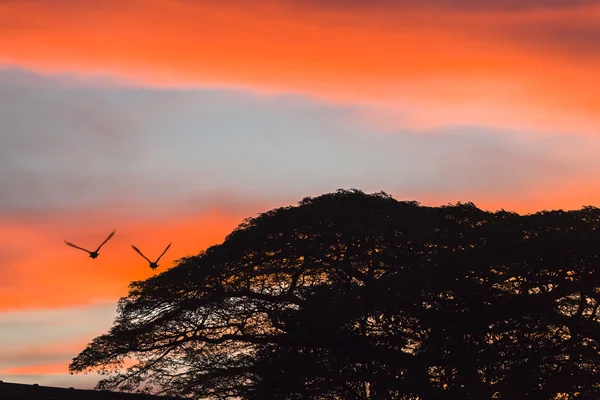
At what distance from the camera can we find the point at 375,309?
42.9 meters

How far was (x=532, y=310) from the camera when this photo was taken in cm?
4259

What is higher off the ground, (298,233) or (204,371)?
(298,233)

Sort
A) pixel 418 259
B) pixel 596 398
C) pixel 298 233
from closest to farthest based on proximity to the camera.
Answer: pixel 596 398
pixel 418 259
pixel 298 233

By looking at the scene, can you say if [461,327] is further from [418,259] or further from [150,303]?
[150,303]

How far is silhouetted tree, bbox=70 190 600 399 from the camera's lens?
42.1m

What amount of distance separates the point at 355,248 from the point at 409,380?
6.76 meters

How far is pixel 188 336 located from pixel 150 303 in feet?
7.80

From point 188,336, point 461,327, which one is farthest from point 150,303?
point 461,327

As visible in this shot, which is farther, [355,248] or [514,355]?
[355,248]

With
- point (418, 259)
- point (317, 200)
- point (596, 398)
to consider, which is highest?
point (317, 200)

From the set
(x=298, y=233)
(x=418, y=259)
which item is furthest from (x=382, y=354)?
(x=298, y=233)

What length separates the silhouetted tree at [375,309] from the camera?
42.1 meters

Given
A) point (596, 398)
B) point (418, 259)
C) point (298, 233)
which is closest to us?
point (596, 398)

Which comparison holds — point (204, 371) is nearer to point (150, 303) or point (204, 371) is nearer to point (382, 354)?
point (150, 303)
